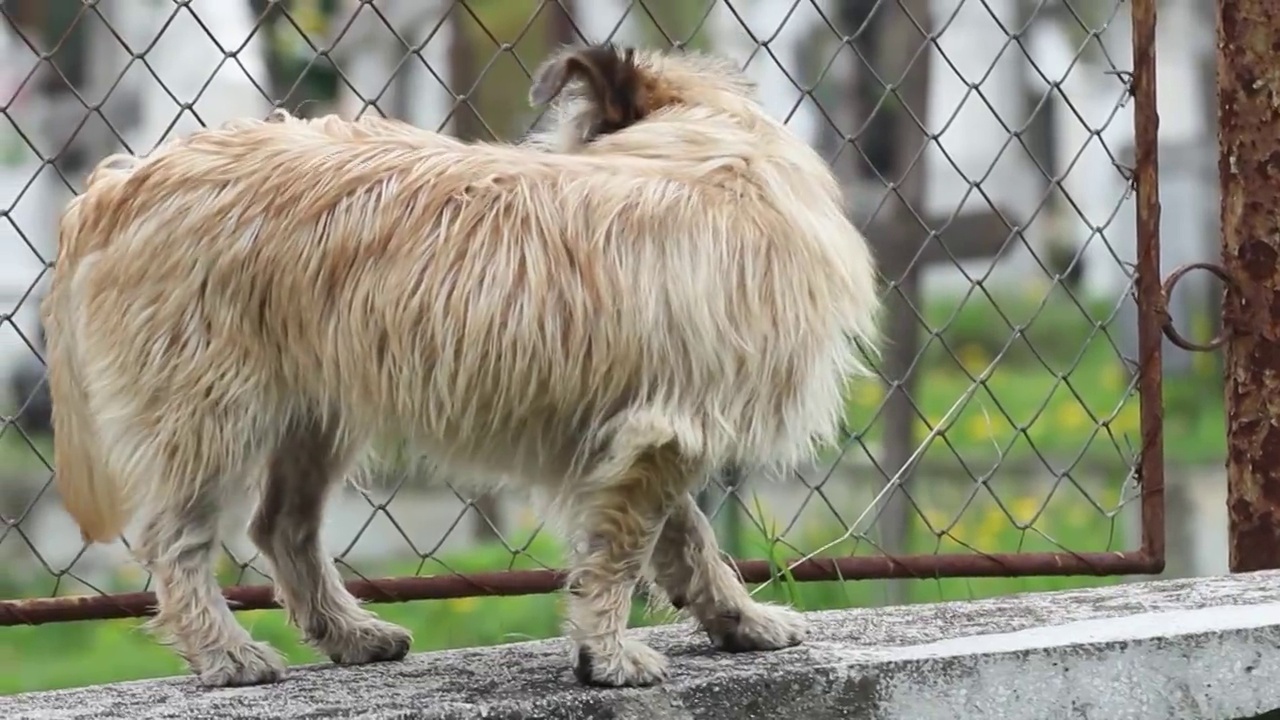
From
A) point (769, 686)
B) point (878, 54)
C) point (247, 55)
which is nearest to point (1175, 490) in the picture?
point (878, 54)

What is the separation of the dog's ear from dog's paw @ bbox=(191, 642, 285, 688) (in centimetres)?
101

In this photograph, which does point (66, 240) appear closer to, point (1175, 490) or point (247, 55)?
point (247, 55)

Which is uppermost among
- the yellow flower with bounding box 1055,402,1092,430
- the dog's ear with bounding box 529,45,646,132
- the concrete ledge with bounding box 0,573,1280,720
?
the dog's ear with bounding box 529,45,646,132

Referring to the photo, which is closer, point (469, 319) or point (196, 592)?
point (469, 319)

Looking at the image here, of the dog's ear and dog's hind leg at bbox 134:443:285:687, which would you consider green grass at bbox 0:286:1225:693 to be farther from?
the dog's ear

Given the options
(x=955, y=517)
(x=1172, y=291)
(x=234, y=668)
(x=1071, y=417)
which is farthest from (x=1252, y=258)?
(x=1071, y=417)

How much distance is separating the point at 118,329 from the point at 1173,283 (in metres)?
2.10

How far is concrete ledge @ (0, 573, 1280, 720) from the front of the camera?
2652 mm

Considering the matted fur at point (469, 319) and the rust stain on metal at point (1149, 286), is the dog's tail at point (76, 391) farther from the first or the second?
the rust stain on metal at point (1149, 286)

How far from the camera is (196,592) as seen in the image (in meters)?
2.87

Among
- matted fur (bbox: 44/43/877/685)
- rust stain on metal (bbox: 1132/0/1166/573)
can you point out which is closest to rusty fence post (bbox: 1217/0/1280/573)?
rust stain on metal (bbox: 1132/0/1166/573)

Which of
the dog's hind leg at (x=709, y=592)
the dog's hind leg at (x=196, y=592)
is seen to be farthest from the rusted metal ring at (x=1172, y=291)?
the dog's hind leg at (x=196, y=592)

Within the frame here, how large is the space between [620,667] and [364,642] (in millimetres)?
595

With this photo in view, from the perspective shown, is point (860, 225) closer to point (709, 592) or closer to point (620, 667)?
point (709, 592)
